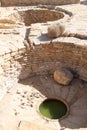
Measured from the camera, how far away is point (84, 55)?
7.35 meters

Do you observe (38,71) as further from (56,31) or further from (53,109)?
(53,109)

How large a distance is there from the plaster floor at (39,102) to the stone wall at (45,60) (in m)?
0.31

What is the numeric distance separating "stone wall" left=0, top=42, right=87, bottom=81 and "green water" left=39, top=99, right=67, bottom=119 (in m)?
1.23

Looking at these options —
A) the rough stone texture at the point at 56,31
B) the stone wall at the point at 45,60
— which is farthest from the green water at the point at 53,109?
the rough stone texture at the point at 56,31

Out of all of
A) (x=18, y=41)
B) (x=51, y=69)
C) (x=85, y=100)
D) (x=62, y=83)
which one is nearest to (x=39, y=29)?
(x=18, y=41)

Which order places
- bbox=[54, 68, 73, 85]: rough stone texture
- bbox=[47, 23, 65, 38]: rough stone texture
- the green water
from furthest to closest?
1. bbox=[47, 23, 65, 38]: rough stone texture
2. bbox=[54, 68, 73, 85]: rough stone texture
3. the green water

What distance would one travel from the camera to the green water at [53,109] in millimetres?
6686

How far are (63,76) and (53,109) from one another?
1.21 m

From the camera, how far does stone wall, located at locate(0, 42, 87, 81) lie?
7.39 meters

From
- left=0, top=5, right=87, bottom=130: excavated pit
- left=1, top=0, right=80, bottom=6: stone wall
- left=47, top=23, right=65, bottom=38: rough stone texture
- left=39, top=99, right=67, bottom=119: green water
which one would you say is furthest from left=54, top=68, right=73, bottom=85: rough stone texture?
left=1, top=0, right=80, bottom=6: stone wall

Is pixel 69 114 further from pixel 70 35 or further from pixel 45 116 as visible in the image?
pixel 70 35

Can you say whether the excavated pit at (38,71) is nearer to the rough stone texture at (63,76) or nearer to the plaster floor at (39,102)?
the plaster floor at (39,102)

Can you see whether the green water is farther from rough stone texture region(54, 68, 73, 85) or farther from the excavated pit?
rough stone texture region(54, 68, 73, 85)

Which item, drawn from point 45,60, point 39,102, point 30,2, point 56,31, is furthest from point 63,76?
point 30,2
